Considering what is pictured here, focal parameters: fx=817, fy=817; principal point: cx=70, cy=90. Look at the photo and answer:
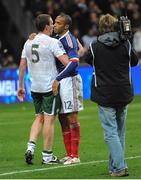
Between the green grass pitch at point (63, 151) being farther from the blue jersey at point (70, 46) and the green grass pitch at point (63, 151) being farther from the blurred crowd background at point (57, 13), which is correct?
the blurred crowd background at point (57, 13)

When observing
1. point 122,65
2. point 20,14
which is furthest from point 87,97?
point 122,65

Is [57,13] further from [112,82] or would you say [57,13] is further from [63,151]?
[112,82]

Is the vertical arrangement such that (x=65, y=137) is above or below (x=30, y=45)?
below

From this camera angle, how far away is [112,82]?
435 inches

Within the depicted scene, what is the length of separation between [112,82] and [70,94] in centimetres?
159

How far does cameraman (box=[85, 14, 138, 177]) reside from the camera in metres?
11.0

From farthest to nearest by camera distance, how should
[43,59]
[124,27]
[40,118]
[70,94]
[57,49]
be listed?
[40,118]
[70,94]
[43,59]
[57,49]
[124,27]

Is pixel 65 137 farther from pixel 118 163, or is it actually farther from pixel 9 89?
pixel 9 89

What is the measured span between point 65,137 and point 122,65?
2.17 m

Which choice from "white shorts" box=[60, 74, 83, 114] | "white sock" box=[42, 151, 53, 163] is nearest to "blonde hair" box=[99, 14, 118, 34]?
"white shorts" box=[60, 74, 83, 114]

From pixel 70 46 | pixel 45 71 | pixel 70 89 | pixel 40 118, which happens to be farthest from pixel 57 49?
pixel 40 118

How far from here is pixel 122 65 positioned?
436 inches

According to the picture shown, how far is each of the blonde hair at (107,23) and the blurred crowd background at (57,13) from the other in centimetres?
1734

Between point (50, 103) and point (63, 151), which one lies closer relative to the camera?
point (50, 103)
